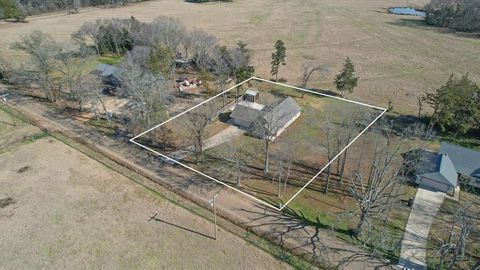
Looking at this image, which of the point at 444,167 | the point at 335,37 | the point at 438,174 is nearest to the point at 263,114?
the point at 438,174

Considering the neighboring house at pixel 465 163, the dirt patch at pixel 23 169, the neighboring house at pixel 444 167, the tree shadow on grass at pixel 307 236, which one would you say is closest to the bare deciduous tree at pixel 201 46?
the dirt patch at pixel 23 169

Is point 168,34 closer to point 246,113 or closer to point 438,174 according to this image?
point 246,113

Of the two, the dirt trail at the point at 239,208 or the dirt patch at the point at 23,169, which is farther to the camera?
the dirt patch at the point at 23,169

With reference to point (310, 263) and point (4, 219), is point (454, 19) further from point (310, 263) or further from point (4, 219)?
point (4, 219)

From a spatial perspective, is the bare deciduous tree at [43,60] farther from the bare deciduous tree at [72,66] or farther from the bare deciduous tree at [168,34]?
the bare deciduous tree at [168,34]

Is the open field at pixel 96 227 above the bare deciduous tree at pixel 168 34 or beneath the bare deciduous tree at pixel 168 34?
beneath

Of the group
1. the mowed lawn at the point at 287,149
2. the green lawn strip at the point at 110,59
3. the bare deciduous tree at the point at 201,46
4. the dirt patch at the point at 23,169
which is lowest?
the dirt patch at the point at 23,169
